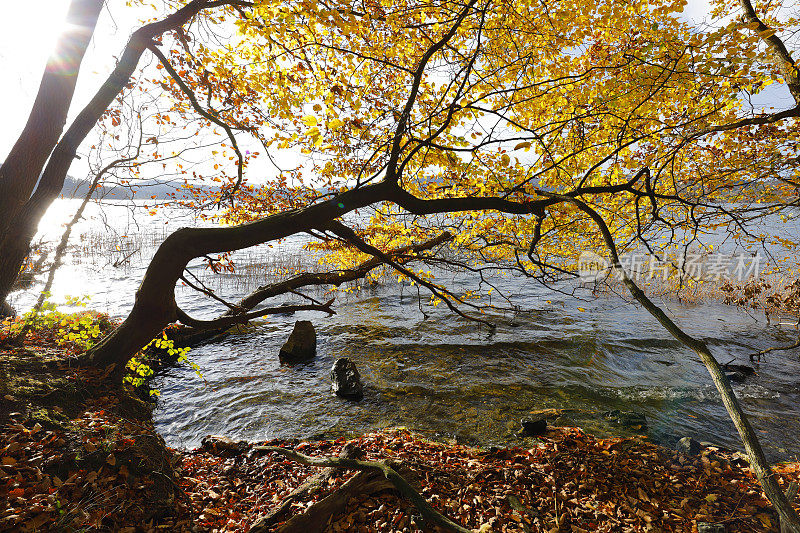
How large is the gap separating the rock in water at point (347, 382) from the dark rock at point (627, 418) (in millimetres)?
6388

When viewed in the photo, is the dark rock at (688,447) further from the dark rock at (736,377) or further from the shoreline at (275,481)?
the dark rock at (736,377)

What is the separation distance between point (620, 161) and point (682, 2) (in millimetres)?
3362

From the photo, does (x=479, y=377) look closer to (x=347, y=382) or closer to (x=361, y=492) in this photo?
(x=347, y=382)

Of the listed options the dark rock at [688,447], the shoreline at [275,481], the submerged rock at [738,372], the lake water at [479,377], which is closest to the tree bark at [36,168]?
the lake water at [479,377]

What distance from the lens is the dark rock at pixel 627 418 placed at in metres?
7.34

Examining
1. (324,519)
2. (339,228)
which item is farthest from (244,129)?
(324,519)

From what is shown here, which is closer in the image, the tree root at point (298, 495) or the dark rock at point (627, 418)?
the tree root at point (298, 495)

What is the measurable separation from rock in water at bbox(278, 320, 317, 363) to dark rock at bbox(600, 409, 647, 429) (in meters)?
9.48

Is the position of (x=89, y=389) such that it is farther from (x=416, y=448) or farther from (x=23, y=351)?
(x=416, y=448)

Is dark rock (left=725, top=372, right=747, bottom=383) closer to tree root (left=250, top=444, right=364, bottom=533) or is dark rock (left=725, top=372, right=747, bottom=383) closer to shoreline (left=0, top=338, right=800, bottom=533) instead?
shoreline (left=0, top=338, right=800, bottom=533)

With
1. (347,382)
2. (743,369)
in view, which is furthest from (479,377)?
(743,369)

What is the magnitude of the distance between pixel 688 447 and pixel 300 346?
10.9 meters

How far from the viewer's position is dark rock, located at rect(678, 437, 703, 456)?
5906 mm

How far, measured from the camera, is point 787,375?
33.4ft
